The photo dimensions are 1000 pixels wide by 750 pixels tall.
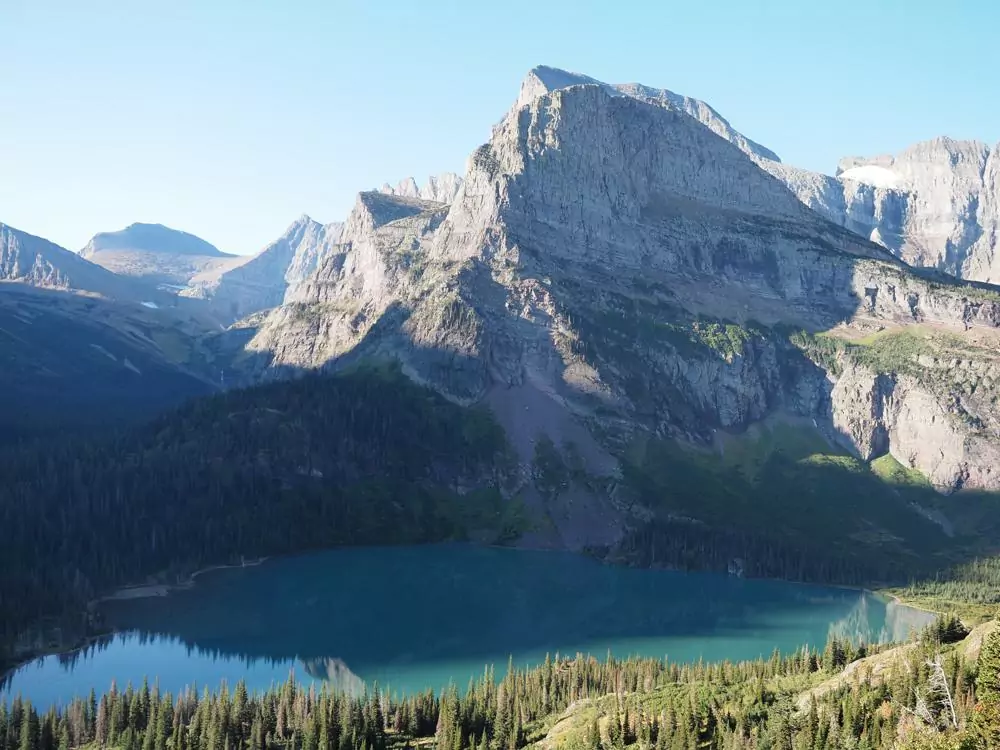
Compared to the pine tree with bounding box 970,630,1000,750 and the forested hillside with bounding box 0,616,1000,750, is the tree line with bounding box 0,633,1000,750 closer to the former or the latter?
the forested hillside with bounding box 0,616,1000,750

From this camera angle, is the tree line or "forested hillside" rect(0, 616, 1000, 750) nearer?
the tree line

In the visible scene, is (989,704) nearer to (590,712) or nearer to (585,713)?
(590,712)

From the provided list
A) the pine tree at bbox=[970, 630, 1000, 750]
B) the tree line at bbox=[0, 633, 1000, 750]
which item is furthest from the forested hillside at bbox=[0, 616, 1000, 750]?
the pine tree at bbox=[970, 630, 1000, 750]

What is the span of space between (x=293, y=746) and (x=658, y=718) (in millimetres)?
42204

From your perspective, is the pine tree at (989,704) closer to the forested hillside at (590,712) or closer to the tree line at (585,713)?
the tree line at (585,713)

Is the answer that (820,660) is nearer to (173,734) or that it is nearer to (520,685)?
(520,685)

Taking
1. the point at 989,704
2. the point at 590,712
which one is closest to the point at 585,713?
the point at 590,712

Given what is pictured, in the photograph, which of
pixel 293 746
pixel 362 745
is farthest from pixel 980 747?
pixel 293 746

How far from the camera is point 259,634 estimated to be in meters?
188

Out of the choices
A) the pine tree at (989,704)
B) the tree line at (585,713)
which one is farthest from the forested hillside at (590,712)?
the pine tree at (989,704)

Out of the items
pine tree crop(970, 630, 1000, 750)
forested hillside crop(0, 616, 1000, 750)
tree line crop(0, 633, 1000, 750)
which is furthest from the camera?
forested hillside crop(0, 616, 1000, 750)

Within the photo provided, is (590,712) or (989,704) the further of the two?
(590,712)

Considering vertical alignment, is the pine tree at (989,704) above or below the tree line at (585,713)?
above

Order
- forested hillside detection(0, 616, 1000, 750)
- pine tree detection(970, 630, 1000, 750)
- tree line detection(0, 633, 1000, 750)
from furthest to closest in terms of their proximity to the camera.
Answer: forested hillside detection(0, 616, 1000, 750), tree line detection(0, 633, 1000, 750), pine tree detection(970, 630, 1000, 750)
